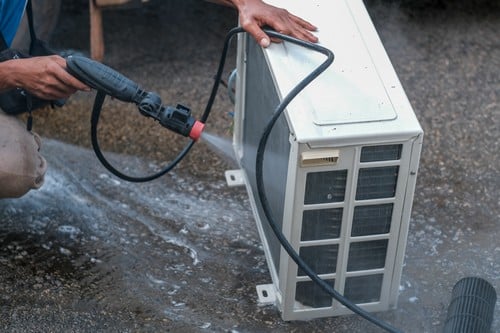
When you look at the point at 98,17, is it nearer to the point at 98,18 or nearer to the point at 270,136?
the point at 98,18

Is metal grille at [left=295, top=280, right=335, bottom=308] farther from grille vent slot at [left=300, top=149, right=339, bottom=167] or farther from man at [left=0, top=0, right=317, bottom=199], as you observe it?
man at [left=0, top=0, right=317, bottom=199]

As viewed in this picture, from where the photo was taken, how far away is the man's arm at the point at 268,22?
264cm

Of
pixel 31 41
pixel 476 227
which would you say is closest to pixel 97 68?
pixel 31 41

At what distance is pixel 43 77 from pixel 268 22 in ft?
2.37

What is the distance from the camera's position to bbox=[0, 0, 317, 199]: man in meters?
2.56

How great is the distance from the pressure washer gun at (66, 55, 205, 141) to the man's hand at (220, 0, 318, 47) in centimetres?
38

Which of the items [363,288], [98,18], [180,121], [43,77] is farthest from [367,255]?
[98,18]

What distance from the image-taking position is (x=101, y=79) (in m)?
2.48

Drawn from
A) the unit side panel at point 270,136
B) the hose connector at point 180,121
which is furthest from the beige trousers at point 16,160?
the unit side panel at point 270,136

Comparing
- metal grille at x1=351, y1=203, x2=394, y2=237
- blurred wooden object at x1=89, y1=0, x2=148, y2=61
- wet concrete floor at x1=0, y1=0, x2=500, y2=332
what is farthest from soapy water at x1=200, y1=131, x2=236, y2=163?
metal grille at x1=351, y1=203, x2=394, y2=237

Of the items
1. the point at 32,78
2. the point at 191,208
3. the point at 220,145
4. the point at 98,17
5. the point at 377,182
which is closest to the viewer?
the point at 377,182

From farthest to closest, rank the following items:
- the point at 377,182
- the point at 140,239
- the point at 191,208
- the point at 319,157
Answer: the point at 191,208 < the point at 140,239 < the point at 377,182 < the point at 319,157

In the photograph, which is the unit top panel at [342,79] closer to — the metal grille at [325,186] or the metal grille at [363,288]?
the metal grille at [325,186]

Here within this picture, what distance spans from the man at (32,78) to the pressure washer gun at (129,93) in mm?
49
